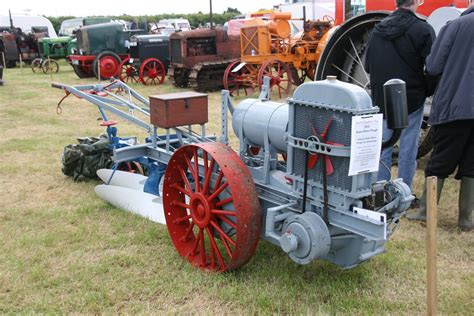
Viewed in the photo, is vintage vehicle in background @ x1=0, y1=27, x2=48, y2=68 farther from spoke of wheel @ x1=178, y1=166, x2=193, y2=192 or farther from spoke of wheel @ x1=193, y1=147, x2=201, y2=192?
spoke of wheel @ x1=193, y1=147, x2=201, y2=192

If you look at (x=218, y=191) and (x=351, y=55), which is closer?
(x=218, y=191)

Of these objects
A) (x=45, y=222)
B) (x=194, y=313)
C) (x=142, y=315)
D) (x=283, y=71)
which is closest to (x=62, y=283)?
(x=142, y=315)

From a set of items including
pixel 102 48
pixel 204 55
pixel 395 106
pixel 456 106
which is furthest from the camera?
pixel 102 48

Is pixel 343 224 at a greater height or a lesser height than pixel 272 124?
lesser

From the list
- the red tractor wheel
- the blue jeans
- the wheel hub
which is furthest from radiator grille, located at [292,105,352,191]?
the red tractor wheel

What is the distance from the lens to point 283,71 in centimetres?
1032

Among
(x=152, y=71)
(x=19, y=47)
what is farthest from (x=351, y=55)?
(x=19, y=47)

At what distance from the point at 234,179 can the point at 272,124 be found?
466mm

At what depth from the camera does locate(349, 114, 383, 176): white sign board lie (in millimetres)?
2443

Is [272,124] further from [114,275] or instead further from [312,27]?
[312,27]

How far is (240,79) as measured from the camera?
10648mm

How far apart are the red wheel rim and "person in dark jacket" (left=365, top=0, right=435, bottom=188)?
11.6 metres

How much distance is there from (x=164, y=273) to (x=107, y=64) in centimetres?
1224

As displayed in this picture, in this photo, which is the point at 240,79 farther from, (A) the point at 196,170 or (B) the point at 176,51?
(A) the point at 196,170
